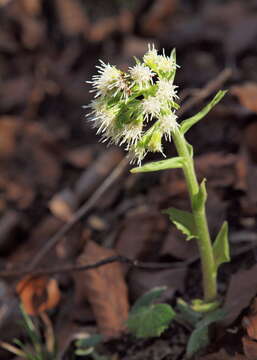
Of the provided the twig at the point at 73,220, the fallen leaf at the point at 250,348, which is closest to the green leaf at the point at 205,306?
the fallen leaf at the point at 250,348

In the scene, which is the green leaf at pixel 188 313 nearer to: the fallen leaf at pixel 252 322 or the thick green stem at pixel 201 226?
the thick green stem at pixel 201 226

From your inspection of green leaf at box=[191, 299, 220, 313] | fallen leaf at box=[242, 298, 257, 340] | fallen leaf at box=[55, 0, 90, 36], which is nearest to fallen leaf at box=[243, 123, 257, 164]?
green leaf at box=[191, 299, 220, 313]

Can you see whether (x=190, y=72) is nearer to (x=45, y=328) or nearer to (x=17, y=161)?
(x=17, y=161)

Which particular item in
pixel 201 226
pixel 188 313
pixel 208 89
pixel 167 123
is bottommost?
pixel 188 313

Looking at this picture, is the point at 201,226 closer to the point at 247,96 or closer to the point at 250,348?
the point at 250,348

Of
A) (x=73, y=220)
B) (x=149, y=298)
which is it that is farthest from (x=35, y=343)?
(x=73, y=220)

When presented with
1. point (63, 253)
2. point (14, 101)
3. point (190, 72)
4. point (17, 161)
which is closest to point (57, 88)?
point (14, 101)

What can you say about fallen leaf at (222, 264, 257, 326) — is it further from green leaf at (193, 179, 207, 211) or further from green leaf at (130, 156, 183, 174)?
green leaf at (130, 156, 183, 174)
